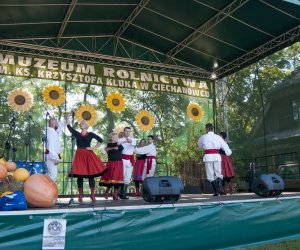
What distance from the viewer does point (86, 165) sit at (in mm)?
5898

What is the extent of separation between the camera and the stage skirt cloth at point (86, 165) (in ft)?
19.1

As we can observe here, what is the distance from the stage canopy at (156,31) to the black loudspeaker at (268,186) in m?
3.60

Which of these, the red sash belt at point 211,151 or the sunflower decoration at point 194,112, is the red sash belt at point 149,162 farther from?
the sunflower decoration at point 194,112

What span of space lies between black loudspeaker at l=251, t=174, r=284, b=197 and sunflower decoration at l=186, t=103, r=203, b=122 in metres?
6.03

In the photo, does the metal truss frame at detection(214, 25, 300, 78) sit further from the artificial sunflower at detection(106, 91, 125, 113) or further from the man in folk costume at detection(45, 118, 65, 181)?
the man in folk costume at detection(45, 118, 65, 181)

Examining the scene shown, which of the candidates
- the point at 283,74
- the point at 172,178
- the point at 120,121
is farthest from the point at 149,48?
the point at 172,178

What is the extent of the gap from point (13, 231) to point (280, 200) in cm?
365

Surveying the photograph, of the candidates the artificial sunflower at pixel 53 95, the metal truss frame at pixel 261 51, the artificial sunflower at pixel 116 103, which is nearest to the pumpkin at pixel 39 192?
the artificial sunflower at pixel 53 95

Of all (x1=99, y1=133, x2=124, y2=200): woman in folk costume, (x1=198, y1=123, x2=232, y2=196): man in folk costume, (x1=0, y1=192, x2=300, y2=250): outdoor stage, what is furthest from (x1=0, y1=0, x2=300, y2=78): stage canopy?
(x1=0, y1=192, x2=300, y2=250): outdoor stage

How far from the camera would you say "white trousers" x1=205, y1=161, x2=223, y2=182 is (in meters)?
7.44

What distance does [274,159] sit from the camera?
10.9 m

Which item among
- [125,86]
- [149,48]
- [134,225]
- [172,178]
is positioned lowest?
[134,225]

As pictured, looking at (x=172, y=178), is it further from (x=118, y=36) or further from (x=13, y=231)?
(x=118, y=36)

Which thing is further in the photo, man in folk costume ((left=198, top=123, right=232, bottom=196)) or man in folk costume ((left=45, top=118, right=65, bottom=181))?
man in folk costume ((left=198, top=123, right=232, bottom=196))
